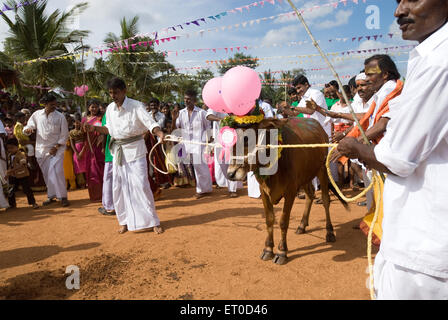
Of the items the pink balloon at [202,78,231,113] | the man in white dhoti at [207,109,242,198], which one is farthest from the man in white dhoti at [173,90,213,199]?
the pink balloon at [202,78,231,113]

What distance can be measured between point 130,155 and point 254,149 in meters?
2.55

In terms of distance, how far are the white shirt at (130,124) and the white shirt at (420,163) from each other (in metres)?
4.07

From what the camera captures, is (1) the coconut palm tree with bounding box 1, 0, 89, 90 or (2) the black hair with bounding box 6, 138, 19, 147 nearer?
(2) the black hair with bounding box 6, 138, 19, 147

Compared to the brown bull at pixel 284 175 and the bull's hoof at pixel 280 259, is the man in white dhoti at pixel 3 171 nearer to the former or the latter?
the brown bull at pixel 284 175

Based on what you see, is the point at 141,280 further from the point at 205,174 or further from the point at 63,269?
the point at 205,174

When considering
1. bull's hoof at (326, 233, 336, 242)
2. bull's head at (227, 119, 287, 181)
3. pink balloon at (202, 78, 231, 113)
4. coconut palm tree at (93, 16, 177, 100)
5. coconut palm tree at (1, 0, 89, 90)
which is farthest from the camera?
coconut palm tree at (93, 16, 177, 100)

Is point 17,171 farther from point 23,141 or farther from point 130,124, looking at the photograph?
point 130,124

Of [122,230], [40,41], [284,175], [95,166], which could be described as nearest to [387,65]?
[284,175]

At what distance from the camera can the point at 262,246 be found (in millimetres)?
4453

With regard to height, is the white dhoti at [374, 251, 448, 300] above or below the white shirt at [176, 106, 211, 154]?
below

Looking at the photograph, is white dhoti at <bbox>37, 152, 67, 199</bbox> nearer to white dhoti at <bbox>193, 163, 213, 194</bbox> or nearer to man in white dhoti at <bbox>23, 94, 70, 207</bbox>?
man in white dhoti at <bbox>23, 94, 70, 207</bbox>

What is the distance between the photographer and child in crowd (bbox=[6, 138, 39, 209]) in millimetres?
7332

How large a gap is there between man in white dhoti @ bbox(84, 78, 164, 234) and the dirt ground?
36 centimetres

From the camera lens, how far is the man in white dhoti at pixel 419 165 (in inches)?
48.8
